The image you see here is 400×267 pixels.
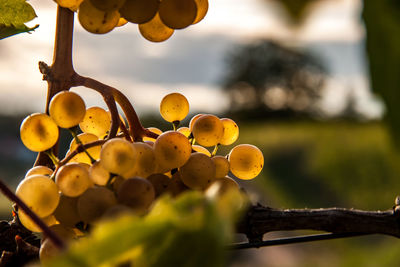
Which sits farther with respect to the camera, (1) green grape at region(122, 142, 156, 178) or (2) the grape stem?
(1) green grape at region(122, 142, 156, 178)

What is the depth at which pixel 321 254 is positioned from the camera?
4.69 metres

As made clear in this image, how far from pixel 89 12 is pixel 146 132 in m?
0.09

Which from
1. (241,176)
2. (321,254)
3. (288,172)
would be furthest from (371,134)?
(241,176)

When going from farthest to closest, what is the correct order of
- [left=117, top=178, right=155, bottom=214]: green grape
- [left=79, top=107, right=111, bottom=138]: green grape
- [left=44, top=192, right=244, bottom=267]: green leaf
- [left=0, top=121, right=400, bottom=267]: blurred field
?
1. [left=0, top=121, right=400, bottom=267]: blurred field
2. [left=79, top=107, right=111, bottom=138]: green grape
3. [left=117, top=178, right=155, bottom=214]: green grape
4. [left=44, top=192, right=244, bottom=267]: green leaf

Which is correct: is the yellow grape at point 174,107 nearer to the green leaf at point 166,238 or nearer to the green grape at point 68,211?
the green grape at point 68,211

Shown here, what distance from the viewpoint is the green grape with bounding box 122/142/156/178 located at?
293 millimetres

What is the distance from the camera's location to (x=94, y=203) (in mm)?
260

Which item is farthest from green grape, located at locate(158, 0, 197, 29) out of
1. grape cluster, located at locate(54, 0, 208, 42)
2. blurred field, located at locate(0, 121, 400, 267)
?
blurred field, located at locate(0, 121, 400, 267)

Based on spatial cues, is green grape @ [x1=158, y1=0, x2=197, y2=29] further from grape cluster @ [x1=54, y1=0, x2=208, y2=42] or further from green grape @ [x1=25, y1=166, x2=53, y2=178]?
green grape @ [x1=25, y1=166, x2=53, y2=178]

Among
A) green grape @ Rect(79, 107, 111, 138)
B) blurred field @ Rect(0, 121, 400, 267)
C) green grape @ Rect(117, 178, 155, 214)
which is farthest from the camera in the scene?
blurred field @ Rect(0, 121, 400, 267)

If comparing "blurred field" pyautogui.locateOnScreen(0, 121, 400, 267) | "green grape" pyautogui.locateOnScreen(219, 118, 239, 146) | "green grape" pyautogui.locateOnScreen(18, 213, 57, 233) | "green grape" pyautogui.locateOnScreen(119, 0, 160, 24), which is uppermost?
"green grape" pyautogui.locateOnScreen(119, 0, 160, 24)

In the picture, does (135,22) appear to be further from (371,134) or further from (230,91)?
(230,91)

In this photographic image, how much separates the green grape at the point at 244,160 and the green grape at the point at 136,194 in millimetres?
101

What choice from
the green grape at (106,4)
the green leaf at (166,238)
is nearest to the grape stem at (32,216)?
the green leaf at (166,238)
